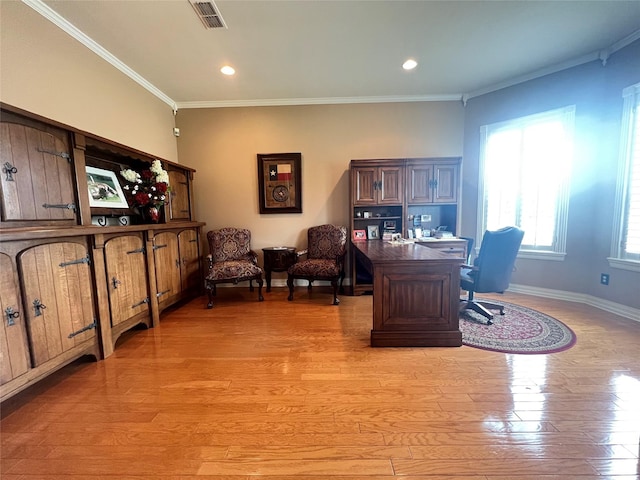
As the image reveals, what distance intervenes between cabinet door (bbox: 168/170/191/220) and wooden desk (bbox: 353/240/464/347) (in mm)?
2685

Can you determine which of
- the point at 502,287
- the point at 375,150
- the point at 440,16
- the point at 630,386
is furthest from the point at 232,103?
the point at 630,386

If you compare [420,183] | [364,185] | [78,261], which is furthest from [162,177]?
[420,183]

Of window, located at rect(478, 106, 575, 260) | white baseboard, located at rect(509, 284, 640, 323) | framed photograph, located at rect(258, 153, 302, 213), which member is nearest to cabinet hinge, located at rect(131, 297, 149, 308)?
framed photograph, located at rect(258, 153, 302, 213)

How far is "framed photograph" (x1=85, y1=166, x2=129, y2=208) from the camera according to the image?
2.45 metres

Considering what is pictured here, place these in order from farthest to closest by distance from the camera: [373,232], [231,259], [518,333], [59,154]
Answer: [373,232] → [231,259] → [518,333] → [59,154]

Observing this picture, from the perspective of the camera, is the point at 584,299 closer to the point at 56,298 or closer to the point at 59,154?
the point at 56,298

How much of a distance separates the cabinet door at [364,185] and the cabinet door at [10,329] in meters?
3.37

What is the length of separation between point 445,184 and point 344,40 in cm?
232

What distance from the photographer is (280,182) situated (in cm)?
409

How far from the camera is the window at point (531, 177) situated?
3275 millimetres

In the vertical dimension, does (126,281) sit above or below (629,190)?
below

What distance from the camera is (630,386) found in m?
1.68

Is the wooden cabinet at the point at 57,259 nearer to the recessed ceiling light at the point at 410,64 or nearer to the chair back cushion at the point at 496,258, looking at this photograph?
the recessed ceiling light at the point at 410,64

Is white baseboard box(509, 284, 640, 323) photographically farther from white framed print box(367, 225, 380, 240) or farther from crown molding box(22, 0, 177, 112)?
crown molding box(22, 0, 177, 112)
